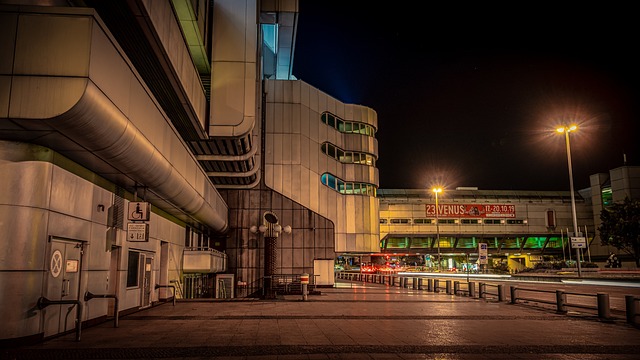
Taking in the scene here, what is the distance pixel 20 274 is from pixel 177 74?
29.7ft

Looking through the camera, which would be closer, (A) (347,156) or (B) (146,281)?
(B) (146,281)

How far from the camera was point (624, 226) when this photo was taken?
5844 centimetres

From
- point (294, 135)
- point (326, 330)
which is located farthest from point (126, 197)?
point (294, 135)

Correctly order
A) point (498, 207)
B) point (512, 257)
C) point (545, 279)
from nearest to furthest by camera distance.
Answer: point (545, 279), point (512, 257), point (498, 207)

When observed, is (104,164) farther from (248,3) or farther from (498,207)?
(498,207)

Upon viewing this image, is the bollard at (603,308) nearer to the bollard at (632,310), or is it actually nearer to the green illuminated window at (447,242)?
the bollard at (632,310)

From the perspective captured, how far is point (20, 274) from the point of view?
9.55 meters

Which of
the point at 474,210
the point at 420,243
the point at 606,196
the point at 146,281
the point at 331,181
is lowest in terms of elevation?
the point at 146,281

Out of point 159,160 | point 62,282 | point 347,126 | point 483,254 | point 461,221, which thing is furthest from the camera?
point 461,221

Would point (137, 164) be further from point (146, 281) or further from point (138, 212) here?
point (146, 281)

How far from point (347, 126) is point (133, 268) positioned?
26.7 meters

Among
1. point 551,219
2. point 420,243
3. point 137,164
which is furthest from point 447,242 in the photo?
point 137,164

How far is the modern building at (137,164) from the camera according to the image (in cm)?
924

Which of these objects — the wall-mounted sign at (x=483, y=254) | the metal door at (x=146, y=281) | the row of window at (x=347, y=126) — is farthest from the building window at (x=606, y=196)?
the metal door at (x=146, y=281)
